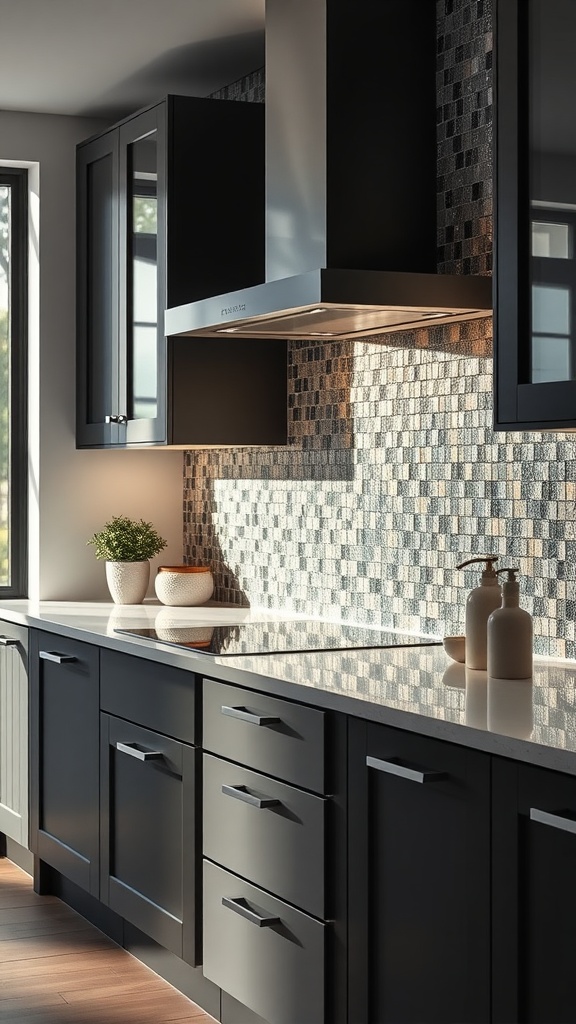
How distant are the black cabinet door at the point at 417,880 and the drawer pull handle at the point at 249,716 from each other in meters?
0.28

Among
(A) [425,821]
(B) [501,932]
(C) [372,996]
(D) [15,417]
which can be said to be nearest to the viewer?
(B) [501,932]

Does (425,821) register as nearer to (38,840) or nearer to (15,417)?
(38,840)

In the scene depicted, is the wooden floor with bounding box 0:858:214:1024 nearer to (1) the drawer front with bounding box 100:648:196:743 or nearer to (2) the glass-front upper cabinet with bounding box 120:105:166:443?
(1) the drawer front with bounding box 100:648:196:743

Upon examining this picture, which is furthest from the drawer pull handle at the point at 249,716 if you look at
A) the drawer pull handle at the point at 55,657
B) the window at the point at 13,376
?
the window at the point at 13,376

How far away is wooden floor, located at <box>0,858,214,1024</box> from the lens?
3.18 m

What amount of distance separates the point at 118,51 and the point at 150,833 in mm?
2234

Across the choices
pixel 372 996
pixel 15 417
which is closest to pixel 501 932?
pixel 372 996

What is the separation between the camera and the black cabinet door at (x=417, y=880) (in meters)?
2.07

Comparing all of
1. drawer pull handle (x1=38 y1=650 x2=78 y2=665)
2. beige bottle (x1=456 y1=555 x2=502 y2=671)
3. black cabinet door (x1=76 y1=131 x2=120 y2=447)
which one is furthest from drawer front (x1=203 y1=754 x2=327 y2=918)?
black cabinet door (x1=76 y1=131 x2=120 y2=447)

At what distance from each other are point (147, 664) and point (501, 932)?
145 centimetres

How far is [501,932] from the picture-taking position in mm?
2000

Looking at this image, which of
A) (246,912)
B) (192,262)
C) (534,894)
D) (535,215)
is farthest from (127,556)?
(534,894)

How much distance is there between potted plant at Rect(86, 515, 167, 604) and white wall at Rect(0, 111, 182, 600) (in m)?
0.22

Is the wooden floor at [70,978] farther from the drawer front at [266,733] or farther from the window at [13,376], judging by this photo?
the window at [13,376]
